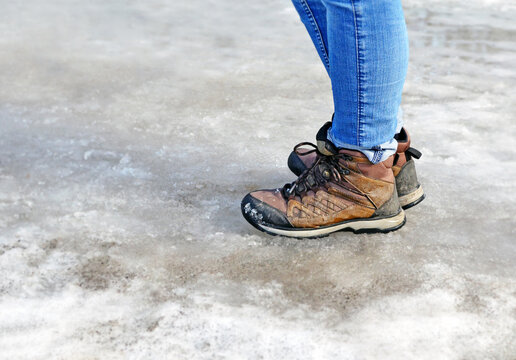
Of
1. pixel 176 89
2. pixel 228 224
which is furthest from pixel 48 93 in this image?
pixel 228 224

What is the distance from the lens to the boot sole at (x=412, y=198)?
1610 millimetres

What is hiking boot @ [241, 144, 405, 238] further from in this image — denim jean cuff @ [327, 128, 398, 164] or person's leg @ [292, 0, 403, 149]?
person's leg @ [292, 0, 403, 149]

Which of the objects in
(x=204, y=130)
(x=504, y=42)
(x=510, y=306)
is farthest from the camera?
(x=504, y=42)

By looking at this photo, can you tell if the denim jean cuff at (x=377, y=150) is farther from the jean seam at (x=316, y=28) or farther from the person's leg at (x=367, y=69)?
the jean seam at (x=316, y=28)

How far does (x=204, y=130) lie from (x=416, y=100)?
84 cm

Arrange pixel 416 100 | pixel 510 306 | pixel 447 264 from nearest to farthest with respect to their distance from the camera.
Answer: pixel 510 306, pixel 447 264, pixel 416 100

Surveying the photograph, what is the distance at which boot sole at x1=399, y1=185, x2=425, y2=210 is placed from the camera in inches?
63.4

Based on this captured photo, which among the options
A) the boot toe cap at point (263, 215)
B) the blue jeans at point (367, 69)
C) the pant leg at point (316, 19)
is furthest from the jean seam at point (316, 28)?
the boot toe cap at point (263, 215)

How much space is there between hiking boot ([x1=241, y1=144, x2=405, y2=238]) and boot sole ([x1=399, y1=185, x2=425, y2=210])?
0.31ft

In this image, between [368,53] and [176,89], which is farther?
[176,89]

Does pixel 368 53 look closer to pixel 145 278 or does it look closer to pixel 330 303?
pixel 330 303

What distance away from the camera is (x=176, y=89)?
248 centimetres

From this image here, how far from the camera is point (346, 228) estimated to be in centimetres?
152

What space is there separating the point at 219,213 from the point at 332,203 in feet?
A: 1.03
